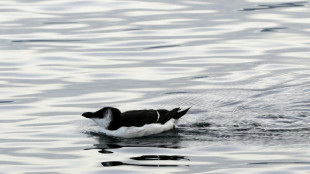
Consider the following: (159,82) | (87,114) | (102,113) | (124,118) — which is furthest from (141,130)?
(159,82)

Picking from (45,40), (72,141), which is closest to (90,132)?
(72,141)

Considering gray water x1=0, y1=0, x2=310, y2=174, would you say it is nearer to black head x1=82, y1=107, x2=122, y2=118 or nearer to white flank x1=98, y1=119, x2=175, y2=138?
white flank x1=98, y1=119, x2=175, y2=138

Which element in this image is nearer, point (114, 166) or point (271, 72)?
point (114, 166)

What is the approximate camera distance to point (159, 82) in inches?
809

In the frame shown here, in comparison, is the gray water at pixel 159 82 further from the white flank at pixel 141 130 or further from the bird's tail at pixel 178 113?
the bird's tail at pixel 178 113

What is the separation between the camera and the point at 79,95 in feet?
64.2

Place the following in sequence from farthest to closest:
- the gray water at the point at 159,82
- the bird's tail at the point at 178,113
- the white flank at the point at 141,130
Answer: the bird's tail at the point at 178,113, the white flank at the point at 141,130, the gray water at the point at 159,82

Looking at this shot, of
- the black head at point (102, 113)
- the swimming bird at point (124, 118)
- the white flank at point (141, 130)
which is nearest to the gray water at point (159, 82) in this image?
the white flank at point (141, 130)

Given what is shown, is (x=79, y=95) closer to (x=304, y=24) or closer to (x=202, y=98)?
(x=202, y=98)

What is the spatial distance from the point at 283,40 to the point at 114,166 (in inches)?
395

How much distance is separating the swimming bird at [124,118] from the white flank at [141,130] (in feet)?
0.15

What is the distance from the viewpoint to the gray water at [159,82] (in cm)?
1545

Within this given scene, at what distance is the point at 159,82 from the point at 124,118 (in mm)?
3401

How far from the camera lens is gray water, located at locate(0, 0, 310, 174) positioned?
15.4m
